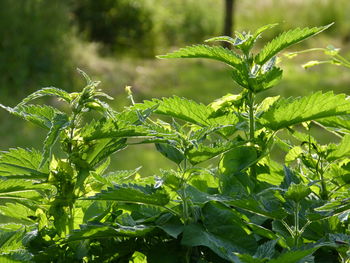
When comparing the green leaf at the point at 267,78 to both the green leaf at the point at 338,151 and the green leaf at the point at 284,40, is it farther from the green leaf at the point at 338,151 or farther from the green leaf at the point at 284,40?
the green leaf at the point at 338,151

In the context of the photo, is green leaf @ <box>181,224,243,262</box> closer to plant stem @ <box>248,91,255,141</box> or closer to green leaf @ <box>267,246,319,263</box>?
green leaf @ <box>267,246,319,263</box>

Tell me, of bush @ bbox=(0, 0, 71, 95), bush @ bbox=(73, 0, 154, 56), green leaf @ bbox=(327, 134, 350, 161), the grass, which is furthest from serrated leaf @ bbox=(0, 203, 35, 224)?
bush @ bbox=(73, 0, 154, 56)

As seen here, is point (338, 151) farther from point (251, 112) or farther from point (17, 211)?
point (17, 211)

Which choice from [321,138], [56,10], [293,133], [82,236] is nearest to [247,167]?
[293,133]

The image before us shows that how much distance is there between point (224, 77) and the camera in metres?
11.5

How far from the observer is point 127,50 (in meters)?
12.4

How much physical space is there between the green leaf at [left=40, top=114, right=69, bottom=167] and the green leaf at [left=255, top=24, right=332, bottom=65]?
1.15ft

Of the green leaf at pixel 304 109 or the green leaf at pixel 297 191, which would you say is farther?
the green leaf at pixel 304 109

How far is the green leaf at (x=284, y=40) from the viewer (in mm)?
1179

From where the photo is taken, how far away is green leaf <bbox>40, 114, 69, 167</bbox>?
1.06m

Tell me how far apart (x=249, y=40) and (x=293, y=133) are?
0.21 meters

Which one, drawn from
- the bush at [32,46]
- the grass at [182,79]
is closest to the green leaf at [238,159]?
the grass at [182,79]

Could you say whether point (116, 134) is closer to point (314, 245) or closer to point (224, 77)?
point (314, 245)

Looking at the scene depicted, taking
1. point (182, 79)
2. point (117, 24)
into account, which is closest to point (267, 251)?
point (182, 79)
